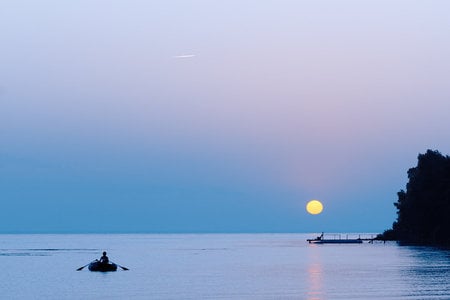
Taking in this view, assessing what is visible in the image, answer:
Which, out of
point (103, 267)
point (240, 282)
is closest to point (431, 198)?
point (103, 267)

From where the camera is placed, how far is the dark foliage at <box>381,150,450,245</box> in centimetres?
15312

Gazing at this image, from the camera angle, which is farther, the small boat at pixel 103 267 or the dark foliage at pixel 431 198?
the dark foliage at pixel 431 198

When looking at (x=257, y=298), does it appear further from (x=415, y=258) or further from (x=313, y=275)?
(x=415, y=258)

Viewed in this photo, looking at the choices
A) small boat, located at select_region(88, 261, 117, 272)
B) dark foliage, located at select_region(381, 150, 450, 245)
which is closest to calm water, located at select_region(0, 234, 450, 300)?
small boat, located at select_region(88, 261, 117, 272)

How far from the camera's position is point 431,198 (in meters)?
154

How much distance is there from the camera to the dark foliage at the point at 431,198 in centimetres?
15312

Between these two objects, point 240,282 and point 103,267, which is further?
point 103,267

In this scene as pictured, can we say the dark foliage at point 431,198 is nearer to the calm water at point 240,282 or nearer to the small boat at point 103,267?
the calm water at point 240,282

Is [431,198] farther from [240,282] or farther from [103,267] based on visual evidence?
[240,282]

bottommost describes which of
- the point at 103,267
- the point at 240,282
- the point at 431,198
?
the point at 240,282

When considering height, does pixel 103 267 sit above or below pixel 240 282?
above

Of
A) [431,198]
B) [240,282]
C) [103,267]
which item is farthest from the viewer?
[431,198]

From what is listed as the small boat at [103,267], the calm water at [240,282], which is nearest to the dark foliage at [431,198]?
the calm water at [240,282]

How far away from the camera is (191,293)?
234 feet
